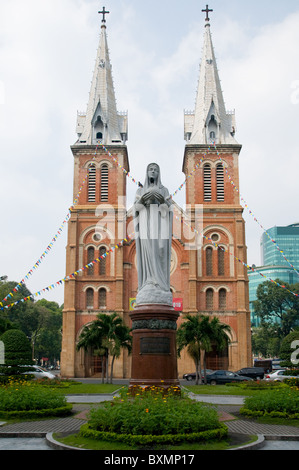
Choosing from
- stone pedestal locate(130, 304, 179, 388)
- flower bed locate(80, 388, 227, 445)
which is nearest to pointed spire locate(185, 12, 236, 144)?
stone pedestal locate(130, 304, 179, 388)

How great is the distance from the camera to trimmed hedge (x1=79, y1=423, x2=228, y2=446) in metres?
7.80

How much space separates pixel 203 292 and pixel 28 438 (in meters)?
33.8

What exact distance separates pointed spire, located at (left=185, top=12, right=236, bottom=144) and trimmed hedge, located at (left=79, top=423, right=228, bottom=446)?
129 ft

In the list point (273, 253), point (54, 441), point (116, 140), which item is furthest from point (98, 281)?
point (273, 253)

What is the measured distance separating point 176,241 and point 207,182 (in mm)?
6149

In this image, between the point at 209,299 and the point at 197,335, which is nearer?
Result: the point at 197,335

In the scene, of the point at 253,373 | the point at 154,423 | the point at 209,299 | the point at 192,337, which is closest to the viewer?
the point at 154,423

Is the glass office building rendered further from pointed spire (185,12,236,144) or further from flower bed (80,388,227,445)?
flower bed (80,388,227,445)

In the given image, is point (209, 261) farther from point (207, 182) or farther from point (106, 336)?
point (106, 336)

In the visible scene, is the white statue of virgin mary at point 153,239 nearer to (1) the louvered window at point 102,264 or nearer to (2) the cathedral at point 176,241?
(2) the cathedral at point 176,241

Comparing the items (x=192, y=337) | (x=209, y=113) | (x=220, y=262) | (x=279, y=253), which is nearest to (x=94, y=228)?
(x=220, y=262)

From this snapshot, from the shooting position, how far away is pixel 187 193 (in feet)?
148

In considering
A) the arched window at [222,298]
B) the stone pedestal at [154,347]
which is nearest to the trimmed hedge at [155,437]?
the stone pedestal at [154,347]

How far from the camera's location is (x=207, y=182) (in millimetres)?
44750
